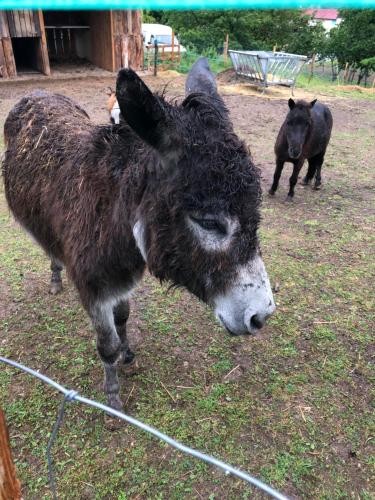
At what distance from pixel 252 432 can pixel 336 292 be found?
2026mm

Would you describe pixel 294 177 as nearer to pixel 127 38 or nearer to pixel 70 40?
A: pixel 127 38

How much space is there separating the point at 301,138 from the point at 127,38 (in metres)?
12.8

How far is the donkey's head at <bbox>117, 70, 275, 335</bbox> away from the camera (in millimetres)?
1618

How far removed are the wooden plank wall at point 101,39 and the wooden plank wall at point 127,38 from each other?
0.94ft

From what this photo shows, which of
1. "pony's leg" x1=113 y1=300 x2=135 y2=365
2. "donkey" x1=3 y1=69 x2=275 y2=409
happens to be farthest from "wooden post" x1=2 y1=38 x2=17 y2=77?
"pony's leg" x1=113 y1=300 x2=135 y2=365

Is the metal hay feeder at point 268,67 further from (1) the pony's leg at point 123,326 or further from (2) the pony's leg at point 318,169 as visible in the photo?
(1) the pony's leg at point 123,326

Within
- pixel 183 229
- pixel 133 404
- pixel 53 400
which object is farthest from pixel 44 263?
pixel 183 229

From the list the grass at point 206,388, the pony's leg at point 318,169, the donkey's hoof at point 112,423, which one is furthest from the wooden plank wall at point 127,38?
the donkey's hoof at point 112,423

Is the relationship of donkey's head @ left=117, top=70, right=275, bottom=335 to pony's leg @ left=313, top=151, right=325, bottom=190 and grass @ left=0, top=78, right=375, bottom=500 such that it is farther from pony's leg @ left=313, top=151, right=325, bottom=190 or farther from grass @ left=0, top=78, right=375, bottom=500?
pony's leg @ left=313, top=151, right=325, bottom=190

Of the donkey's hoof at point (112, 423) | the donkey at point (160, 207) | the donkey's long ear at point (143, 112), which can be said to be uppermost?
the donkey's long ear at point (143, 112)

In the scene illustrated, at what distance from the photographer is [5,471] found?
1.20 m

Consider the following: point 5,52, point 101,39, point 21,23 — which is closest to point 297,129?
point 21,23

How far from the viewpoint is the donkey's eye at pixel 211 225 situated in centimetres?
166

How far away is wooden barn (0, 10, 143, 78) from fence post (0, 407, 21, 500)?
15.9 m
